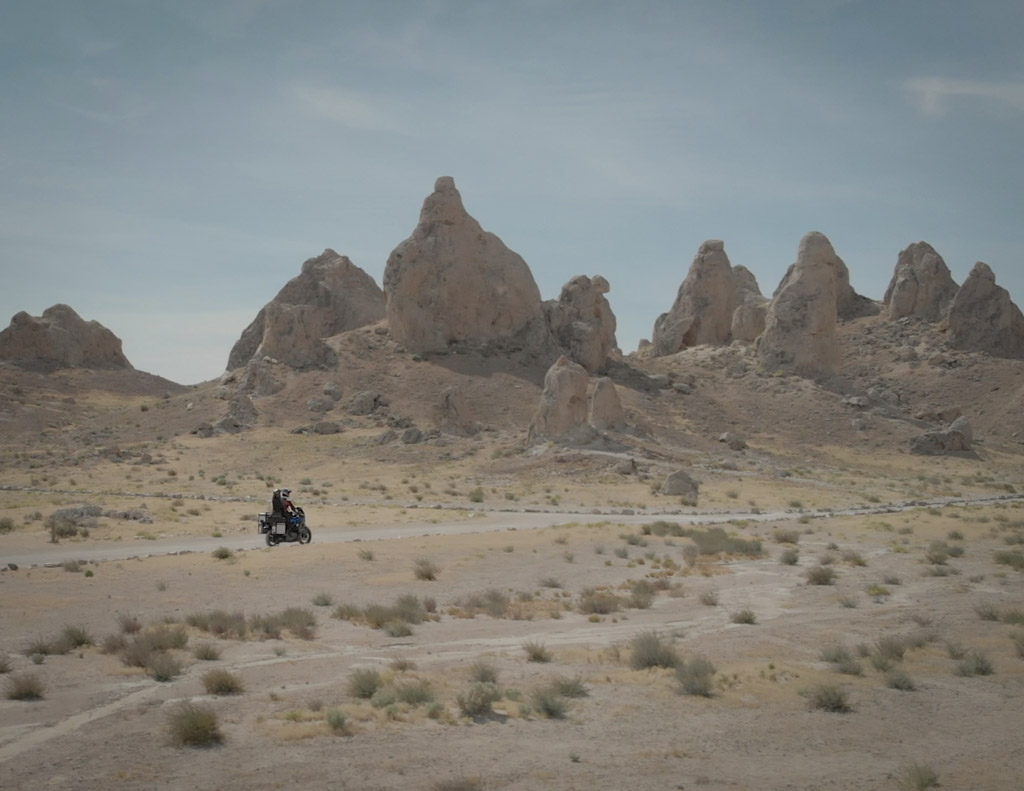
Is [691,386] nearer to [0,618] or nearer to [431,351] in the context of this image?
[431,351]

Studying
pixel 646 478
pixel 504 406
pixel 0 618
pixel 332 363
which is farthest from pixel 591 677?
pixel 332 363

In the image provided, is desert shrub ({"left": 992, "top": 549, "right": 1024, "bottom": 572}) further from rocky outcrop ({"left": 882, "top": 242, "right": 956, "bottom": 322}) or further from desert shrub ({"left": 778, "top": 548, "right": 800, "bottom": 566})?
rocky outcrop ({"left": 882, "top": 242, "right": 956, "bottom": 322})

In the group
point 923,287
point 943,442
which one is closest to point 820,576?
point 943,442

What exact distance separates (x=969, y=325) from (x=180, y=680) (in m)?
76.1

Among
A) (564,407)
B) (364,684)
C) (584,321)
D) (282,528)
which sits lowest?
(364,684)

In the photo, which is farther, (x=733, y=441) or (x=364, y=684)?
(x=733, y=441)

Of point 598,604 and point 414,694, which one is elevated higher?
point 414,694

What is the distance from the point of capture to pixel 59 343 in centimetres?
8688

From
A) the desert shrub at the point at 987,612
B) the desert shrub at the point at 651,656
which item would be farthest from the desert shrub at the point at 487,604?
the desert shrub at the point at 987,612

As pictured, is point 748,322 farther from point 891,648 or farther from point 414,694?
point 414,694

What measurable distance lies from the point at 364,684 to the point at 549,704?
6.81ft

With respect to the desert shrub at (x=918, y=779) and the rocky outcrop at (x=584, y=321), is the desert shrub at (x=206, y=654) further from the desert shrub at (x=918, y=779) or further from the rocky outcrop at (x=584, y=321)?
the rocky outcrop at (x=584, y=321)

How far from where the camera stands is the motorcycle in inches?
923

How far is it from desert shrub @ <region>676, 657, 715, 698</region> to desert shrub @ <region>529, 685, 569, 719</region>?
4.86ft
